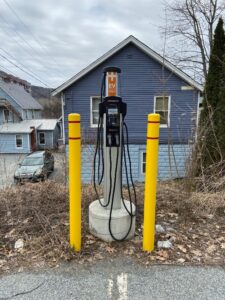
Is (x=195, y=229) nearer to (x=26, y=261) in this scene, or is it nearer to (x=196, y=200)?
(x=196, y=200)

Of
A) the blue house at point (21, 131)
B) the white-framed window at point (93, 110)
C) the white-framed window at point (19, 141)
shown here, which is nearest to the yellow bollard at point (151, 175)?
the white-framed window at point (93, 110)

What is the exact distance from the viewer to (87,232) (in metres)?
2.64

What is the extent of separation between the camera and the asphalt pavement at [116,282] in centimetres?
181

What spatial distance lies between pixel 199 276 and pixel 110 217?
969 millimetres

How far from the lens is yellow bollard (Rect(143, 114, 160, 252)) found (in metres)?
2.14

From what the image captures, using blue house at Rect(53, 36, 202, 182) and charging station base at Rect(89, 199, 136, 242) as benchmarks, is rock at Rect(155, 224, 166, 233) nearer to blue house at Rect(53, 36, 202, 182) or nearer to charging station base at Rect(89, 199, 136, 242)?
charging station base at Rect(89, 199, 136, 242)

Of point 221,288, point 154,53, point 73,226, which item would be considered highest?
point 154,53

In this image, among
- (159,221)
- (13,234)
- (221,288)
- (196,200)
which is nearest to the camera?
(221,288)

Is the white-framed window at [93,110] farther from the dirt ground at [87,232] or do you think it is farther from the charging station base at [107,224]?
the charging station base at [107,224]

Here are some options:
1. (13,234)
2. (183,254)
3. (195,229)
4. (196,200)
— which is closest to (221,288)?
(183,254)

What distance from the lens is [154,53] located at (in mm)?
10805

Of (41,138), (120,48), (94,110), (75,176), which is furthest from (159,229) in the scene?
(41,138)

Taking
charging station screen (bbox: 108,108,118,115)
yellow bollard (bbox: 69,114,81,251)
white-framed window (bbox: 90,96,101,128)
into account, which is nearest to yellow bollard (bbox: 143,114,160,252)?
charging station screen (bbox: 108,108,118,115)

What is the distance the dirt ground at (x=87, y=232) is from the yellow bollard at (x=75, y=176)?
171 mm
